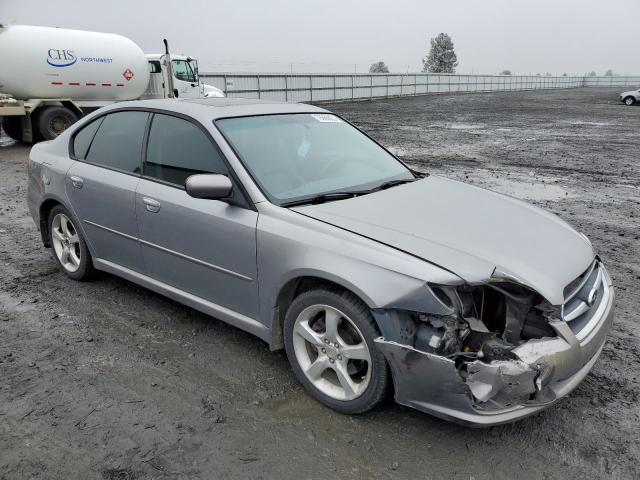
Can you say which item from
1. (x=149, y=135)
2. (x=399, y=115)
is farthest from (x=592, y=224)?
(x=399, y=115)

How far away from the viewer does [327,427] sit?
2.75m

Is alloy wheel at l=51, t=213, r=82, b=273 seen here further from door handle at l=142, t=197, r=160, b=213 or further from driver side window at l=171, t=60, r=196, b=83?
driver side window at l=171, t=60, r=196, b=83

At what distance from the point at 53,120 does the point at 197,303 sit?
13.7 m

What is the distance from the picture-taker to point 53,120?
14898 mm

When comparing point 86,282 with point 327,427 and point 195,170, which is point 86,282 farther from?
point 327,427

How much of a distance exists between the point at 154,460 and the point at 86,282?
2.52 m

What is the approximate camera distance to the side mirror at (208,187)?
3.05 m

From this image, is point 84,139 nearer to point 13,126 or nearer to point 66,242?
point 66,242

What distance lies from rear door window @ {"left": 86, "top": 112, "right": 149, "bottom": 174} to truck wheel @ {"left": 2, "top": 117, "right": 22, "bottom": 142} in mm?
12883

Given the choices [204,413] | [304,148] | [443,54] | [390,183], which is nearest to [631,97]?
[390,183]

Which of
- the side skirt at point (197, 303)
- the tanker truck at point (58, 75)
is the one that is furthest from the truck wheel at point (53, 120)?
the side skirt at point (197, 303)

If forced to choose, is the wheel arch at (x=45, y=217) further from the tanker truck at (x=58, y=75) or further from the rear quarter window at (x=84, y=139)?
the tanker truck at (x=58, y=75)

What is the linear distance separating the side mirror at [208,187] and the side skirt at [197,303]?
74 cm

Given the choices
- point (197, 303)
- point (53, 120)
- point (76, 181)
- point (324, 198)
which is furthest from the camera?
point (53, 120)
